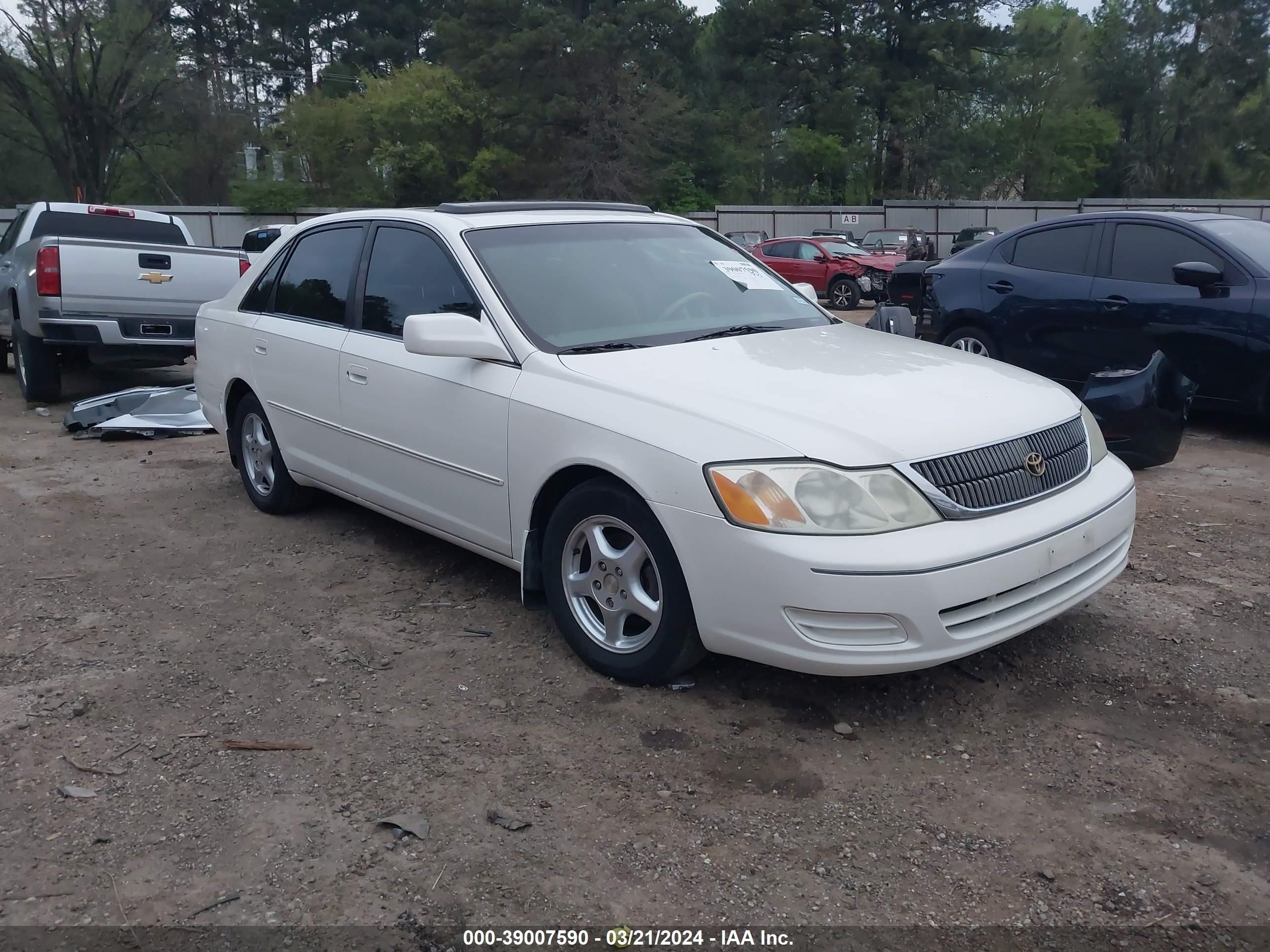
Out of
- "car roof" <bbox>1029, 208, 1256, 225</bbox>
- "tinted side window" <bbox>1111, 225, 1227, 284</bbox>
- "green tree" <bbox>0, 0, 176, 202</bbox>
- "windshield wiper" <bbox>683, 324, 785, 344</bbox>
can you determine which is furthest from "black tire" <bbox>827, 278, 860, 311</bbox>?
"green tree" <bbox>0, 0, 176, 202</bbox>

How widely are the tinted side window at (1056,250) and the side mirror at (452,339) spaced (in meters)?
5.34

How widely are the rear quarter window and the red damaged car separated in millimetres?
12053

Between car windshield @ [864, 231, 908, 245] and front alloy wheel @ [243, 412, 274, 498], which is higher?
car windshield @ [864, 231, 908, 245]

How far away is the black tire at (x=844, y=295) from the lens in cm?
2158

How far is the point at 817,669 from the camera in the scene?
332 cm

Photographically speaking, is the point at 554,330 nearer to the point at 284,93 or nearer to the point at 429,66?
the point at 429,66

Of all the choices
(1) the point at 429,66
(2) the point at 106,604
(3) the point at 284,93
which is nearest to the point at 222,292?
(2) the point at 106,604

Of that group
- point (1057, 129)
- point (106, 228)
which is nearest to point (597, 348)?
point (106, 228)

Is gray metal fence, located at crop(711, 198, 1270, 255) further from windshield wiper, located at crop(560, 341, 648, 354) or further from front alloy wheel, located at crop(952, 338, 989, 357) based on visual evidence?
windshield wiper, located at crop(560, 341, 648, 354)

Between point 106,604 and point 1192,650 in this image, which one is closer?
point 1192,650

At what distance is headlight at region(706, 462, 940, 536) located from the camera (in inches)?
128

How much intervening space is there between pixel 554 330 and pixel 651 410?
2.56ft

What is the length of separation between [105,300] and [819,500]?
7803 millimetres

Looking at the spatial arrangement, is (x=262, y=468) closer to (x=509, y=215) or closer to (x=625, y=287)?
(x=509, y=215)
